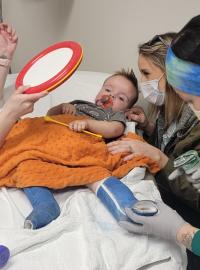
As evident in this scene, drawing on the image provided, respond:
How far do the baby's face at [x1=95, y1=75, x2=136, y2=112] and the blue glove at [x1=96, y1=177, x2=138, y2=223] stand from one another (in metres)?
0.57

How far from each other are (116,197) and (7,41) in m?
1.11

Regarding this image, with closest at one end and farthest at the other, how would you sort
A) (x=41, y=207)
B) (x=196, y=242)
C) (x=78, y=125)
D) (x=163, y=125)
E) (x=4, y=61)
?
(x=196, y=242) < (x=41, y=207) < (x=78, y=125) < (x=163, y=125) < (x=4, y=61)

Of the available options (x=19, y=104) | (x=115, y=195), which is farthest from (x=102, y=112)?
(x=115, y=195)

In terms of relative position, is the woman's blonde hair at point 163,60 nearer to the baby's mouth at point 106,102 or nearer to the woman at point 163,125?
the woman at point 163,125

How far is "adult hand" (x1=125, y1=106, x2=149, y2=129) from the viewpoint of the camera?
1838 millimetres

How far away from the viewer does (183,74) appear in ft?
3.66

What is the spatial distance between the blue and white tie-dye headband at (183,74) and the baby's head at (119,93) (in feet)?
2.14

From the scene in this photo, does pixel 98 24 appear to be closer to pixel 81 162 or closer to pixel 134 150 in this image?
pixel 134 150

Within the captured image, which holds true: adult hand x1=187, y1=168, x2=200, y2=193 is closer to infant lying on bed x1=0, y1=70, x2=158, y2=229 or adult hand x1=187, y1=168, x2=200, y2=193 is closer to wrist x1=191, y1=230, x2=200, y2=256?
infant lying on bed x1=0, y1=70, x2=158, y2=229

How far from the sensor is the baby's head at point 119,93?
182cm

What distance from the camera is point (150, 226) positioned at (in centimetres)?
112

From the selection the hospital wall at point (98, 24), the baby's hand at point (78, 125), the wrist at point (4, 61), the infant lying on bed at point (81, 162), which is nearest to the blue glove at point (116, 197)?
the infant lying on bed at point (81, 162)

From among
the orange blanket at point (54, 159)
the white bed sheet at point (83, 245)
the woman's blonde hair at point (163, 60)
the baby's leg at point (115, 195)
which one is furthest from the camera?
the woman's blonde hair at point (163, 60)

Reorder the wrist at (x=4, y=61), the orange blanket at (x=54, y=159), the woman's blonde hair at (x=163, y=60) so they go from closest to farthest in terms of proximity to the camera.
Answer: the orange blanket at (x=54, y=159), the woman's blonde hair at (x=163, y=60), the wrist at (x=4, y=61)
